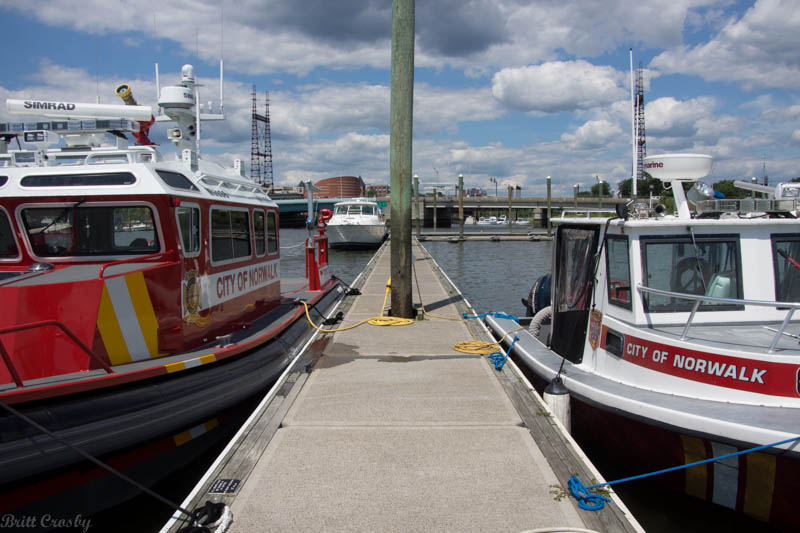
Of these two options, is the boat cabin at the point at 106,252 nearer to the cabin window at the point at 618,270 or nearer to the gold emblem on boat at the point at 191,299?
the gold emblem on boat at the point at 191,299

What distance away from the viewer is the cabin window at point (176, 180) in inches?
233

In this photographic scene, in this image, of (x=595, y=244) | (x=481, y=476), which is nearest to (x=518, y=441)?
(x=481, y=476)

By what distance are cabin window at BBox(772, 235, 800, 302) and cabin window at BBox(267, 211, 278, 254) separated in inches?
261

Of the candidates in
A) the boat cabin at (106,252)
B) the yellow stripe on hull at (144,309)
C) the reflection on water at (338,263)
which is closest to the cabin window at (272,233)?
the boat cabin at (106,252)

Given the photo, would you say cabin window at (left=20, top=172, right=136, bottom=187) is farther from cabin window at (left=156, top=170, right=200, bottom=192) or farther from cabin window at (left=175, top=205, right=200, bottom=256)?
cabin window at (left=175, top=205, right=200, bottom=256)

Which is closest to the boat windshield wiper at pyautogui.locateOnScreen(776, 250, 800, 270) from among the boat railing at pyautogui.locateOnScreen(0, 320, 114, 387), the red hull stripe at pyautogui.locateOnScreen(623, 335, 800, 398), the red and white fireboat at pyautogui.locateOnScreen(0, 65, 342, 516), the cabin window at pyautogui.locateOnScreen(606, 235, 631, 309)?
the cabin window at pyautogui.locateOnScreen(606, 235, 631, 309)

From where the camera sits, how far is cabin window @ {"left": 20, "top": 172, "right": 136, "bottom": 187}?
5.64m

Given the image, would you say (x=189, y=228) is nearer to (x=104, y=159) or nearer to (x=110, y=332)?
(x=104, y=159)

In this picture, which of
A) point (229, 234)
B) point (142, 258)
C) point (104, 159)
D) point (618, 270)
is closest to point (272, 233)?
point (229, 234)

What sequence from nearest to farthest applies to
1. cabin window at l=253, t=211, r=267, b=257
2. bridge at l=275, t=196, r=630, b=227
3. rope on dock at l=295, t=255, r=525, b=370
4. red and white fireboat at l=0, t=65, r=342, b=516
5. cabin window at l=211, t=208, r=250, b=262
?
red and white fireboat at l=0, t=65, r=342, b=516 < cabin window at l=211, t=208, r=250, b=262 < rope on dock at l=295, t=255, r=525, b=370 < cabin window at l=253, t=211, r=267, b=257 < bridge at l=275, t=196, r=630, b=227

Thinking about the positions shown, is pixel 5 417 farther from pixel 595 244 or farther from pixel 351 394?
pixel 595 244

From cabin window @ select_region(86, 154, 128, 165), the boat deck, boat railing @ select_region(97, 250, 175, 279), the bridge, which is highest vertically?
the bridge

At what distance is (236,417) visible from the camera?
6.07 metres

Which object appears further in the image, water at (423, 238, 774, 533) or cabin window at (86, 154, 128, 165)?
cabin window at (86, 154, 128, 165)
